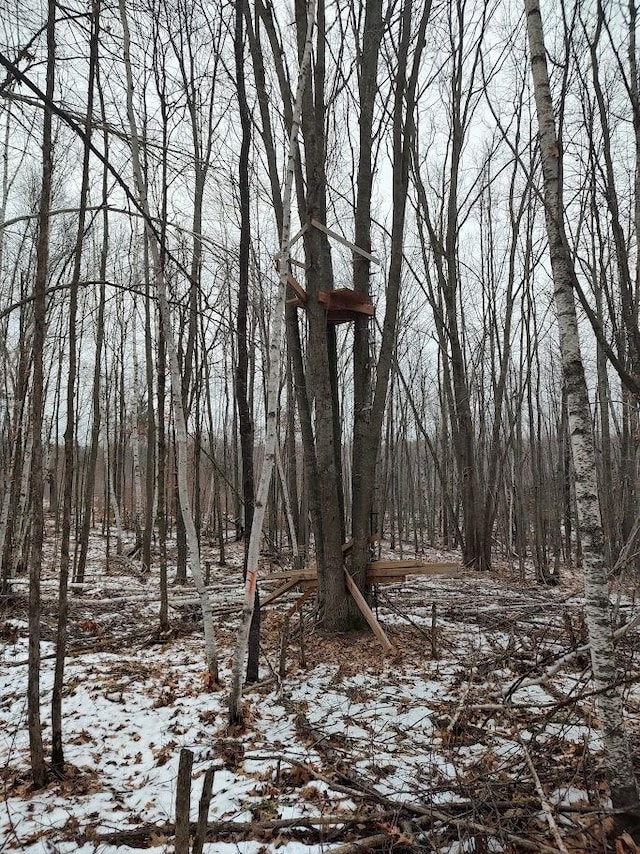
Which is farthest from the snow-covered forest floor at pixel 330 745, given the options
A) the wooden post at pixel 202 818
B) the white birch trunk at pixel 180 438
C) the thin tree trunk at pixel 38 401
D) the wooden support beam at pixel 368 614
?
the wooden post at pixel 202 818

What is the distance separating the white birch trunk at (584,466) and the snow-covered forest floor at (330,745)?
0.15m

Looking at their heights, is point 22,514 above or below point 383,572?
above

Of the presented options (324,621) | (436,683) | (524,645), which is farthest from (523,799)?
(324,621)

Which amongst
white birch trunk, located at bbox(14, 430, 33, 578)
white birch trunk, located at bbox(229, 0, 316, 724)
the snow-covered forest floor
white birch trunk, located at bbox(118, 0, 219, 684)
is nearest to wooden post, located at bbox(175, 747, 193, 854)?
the snow-covered forest floor

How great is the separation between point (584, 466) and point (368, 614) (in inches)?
145

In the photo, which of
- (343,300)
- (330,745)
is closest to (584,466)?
(330,745)

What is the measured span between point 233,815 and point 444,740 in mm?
1476

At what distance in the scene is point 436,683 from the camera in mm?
4555

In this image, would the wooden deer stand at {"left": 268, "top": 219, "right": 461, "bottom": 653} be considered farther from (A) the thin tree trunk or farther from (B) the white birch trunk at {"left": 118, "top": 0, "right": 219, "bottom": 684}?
(A) the thin tree trunk

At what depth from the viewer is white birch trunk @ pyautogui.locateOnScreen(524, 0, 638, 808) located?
2.38 metres

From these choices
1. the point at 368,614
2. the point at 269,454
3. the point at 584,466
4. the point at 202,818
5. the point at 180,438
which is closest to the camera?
the point at 202,818

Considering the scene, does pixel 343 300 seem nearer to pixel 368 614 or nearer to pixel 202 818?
pixel 368 614

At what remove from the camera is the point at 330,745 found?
137 inches

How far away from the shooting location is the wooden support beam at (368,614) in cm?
532
